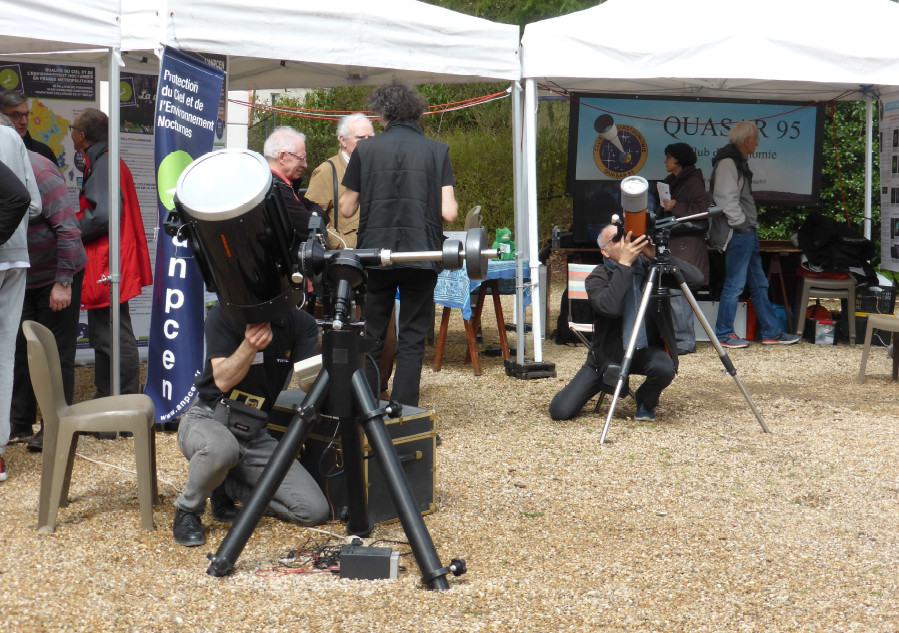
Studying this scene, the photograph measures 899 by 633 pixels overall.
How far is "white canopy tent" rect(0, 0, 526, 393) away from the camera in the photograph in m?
4.50

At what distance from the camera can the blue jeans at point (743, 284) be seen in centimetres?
835

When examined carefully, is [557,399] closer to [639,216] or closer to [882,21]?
[639,216]

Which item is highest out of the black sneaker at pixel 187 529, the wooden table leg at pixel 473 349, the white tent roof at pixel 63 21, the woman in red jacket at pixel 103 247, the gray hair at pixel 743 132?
the white tent roof at pixel 63 21

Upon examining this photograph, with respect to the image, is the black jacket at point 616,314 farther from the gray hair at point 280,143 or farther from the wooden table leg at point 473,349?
the gray hair at point 280,143

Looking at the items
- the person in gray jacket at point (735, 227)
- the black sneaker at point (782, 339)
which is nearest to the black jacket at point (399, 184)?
the person in gray jacket at point (735, 227)

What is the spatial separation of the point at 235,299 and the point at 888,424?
427 centimetres

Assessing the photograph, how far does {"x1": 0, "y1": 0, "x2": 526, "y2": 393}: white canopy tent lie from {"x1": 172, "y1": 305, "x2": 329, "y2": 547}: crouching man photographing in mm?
1555

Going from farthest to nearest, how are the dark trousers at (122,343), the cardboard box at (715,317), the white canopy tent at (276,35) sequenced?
the cardboard box at (715,317) < the dark trousers at (122,343) < the white canopy tent at (276,35)

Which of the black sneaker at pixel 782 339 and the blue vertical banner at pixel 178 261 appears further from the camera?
the black sneaker at pixel 782 339

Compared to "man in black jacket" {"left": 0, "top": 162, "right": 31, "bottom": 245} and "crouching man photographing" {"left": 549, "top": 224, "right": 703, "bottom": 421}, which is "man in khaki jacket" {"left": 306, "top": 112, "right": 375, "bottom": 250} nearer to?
"crouching man photographing" {"left": 549, "top": 224, "right": 703, "bottom": 421}

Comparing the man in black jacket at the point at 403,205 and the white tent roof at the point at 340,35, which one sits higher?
the white tent roof at the point at 340,35

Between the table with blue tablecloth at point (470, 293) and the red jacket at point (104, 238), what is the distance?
7.31ft

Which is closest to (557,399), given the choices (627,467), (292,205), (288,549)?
(627,467)

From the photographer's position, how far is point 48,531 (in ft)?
11.7
